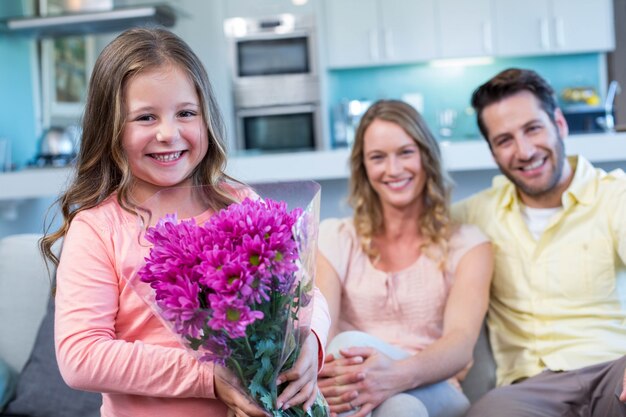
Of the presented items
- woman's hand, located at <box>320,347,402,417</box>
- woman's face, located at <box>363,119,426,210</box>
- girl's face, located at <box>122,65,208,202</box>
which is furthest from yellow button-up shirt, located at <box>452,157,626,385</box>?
girl's face, located at <box>122,65,208,202</box>

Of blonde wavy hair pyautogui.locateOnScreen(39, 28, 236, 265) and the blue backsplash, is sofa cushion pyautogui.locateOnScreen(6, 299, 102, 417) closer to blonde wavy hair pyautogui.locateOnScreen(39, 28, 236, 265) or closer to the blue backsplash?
blonde wavy hair pyautogui.locateOnScreen(39, 28, 236, 265)

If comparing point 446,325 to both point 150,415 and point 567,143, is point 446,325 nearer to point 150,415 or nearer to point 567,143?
point 150,415

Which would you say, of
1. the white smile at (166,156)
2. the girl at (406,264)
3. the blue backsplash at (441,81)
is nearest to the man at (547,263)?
the girl at (406,264)

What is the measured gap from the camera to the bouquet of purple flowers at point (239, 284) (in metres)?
0.98

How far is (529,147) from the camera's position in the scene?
2.17 m

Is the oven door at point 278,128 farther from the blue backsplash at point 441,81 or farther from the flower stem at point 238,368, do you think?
the flower stem at point 238,368

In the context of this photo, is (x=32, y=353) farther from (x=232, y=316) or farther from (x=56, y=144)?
(x=56, y=144)

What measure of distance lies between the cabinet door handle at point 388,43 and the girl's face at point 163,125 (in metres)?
4.93

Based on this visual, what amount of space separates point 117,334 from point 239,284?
42 centimetres

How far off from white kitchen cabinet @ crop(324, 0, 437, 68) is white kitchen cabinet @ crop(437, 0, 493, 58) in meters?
0.08

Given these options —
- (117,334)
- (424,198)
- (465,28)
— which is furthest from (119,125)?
(465,28)

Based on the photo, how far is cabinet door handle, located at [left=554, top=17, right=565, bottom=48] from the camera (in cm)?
594

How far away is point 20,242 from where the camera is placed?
8.56 ft

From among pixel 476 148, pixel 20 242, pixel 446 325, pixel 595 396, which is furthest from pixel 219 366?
pixel 476 148
